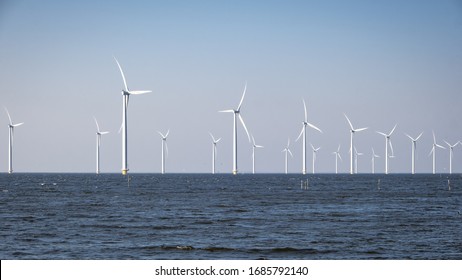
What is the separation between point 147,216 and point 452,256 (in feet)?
110

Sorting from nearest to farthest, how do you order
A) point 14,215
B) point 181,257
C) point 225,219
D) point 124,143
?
point 181,257 → point 225,219 → point 14,215 → point 124,143

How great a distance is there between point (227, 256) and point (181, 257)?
8.64 ft

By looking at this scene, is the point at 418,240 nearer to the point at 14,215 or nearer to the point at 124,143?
the point at 14,215

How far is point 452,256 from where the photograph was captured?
42375 millimetres

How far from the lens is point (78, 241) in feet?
158
